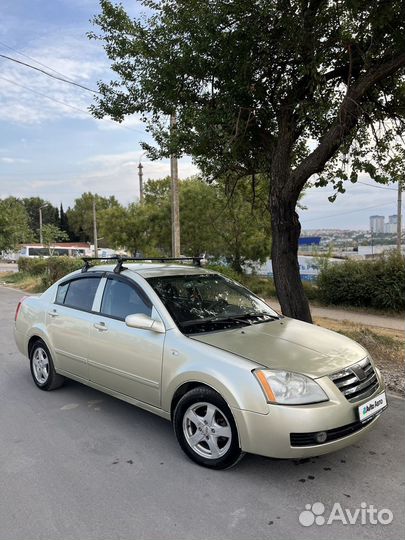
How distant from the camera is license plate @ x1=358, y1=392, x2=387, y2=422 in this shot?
3409mm

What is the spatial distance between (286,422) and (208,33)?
532 centimetres

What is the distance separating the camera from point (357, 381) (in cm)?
354

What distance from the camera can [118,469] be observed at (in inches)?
139

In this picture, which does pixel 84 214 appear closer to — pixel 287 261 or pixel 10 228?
pixel 10 228

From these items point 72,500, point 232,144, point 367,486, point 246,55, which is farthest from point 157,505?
point 246,55

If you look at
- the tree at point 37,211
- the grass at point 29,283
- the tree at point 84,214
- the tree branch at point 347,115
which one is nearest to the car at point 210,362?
the tree branch at point 347,115

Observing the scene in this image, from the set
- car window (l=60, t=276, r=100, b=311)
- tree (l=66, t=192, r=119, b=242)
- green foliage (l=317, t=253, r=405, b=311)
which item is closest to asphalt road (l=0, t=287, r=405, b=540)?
car window (l=60, t=276, r=100, b=311)

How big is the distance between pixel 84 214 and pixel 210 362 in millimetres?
91767

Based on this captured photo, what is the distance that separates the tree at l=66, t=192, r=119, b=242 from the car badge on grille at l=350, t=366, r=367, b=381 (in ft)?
277

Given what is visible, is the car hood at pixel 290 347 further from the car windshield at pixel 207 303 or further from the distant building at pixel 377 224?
the distant building at pixel 377 224

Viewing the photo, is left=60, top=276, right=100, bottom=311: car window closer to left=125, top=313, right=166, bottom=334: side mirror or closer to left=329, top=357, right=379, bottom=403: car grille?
left=125, top=313, right=166, bottom=334: side mirror

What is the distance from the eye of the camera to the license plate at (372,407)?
3.41 m

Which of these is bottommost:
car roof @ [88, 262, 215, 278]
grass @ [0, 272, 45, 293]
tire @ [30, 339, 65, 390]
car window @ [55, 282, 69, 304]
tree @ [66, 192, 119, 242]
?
grass @ [0, 272, 45, 293]

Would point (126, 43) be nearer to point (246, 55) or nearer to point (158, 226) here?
point (246, 55)
